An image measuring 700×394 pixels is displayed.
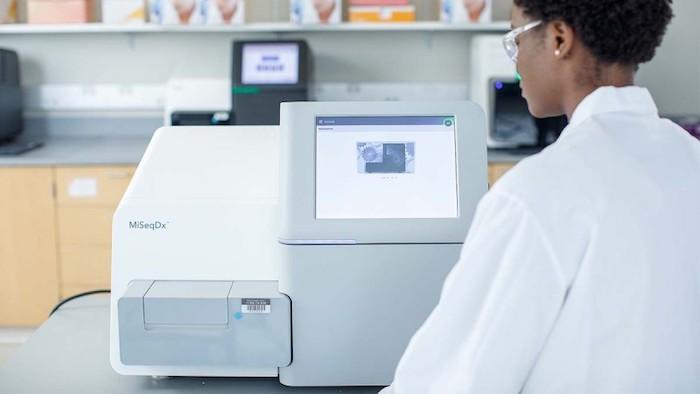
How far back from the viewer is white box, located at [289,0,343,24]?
3.66 metres

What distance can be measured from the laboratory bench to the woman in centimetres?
246

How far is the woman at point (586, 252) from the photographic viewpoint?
33.3 inches

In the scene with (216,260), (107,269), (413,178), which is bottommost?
(107,269)

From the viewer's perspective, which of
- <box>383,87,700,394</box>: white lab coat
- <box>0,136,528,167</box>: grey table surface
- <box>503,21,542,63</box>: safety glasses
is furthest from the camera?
<box>0,136,528,167</box>: grey table surface

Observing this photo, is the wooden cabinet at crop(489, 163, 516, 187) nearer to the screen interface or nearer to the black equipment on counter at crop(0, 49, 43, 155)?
the screen interface

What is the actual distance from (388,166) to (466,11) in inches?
103

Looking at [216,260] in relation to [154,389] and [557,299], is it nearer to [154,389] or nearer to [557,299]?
[154,389]

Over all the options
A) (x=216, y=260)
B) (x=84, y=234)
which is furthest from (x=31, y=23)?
(x=216, y=260)

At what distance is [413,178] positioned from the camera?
1224 mm

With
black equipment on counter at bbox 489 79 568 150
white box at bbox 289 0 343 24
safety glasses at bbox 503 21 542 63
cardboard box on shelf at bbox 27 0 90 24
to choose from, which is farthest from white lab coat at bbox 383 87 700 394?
cardboard box on shelf at bbox 27 0 90 24

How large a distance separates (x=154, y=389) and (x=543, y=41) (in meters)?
0.74

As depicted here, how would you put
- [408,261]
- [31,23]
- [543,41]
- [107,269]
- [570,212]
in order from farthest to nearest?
1. [31,23]
2. [107,269]
3. [408,261]
4. [543,41]
5. [570,212]

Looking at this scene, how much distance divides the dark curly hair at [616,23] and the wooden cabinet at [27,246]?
2.86 meters

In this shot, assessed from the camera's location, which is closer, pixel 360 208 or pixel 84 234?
pixel 360 208
